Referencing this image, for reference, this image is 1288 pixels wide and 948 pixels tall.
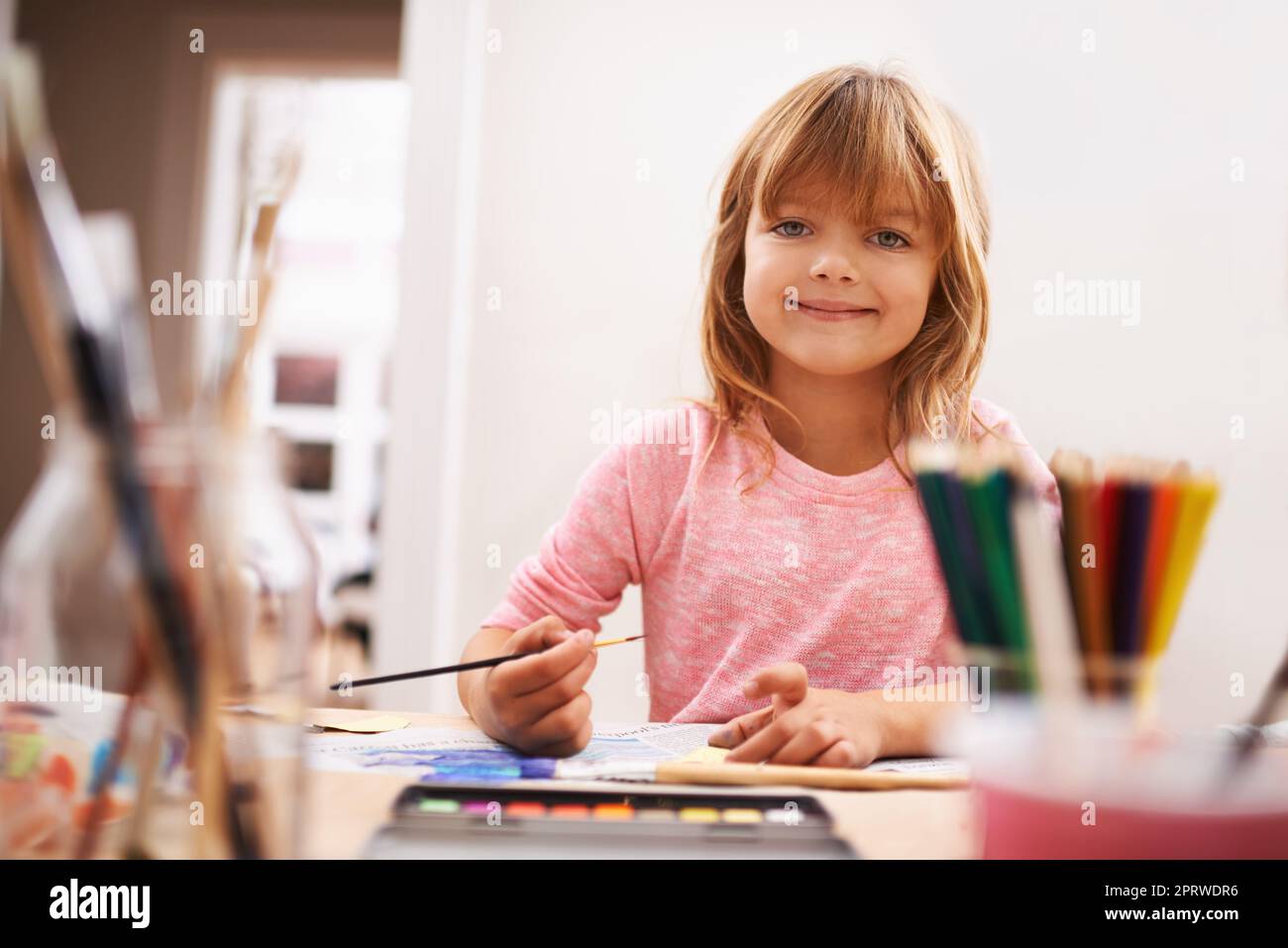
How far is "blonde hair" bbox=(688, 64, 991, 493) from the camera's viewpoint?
2.42 ft

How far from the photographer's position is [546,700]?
48cm

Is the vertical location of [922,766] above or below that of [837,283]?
below

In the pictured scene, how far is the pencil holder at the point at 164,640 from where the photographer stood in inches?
8.5

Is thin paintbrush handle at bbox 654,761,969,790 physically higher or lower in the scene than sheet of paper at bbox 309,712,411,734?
higher

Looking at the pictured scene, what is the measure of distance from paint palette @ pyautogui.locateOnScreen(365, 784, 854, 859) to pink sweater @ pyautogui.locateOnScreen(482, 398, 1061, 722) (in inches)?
14.6

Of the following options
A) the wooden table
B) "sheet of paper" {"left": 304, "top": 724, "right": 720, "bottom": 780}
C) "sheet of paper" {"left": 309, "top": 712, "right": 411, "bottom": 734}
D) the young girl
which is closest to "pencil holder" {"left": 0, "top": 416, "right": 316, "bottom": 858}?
the wooden table

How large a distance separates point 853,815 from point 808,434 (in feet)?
1.69

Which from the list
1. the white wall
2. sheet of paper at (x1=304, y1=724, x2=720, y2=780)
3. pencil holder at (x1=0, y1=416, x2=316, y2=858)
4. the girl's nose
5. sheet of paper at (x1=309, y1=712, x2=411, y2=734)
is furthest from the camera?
the white wall

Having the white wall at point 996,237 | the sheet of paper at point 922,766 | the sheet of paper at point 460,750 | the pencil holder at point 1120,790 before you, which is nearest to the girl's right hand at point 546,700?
the sheet of paper at point 460,750

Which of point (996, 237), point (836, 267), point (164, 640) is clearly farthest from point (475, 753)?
point (996, 237)

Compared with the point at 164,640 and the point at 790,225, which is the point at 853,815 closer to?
the point at 164,640

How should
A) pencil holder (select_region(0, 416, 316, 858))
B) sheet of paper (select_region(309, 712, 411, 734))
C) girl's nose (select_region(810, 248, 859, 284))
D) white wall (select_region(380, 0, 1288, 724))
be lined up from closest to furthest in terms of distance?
1. pencil holder (select_region(0, 416, 316, 858))
2. sheet of paper (select_region(309, 712, 411, 734))
3. girl's nose (select_region(810, 248, 859, 284))
4. white wall (select_region(380, 0, 1288, 724))

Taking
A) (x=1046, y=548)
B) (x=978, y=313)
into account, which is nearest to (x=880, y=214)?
(x=978, y=313)

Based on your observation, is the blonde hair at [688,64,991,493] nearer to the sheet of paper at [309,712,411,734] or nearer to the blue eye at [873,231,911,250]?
the blue eye at [873,231,911,250]
